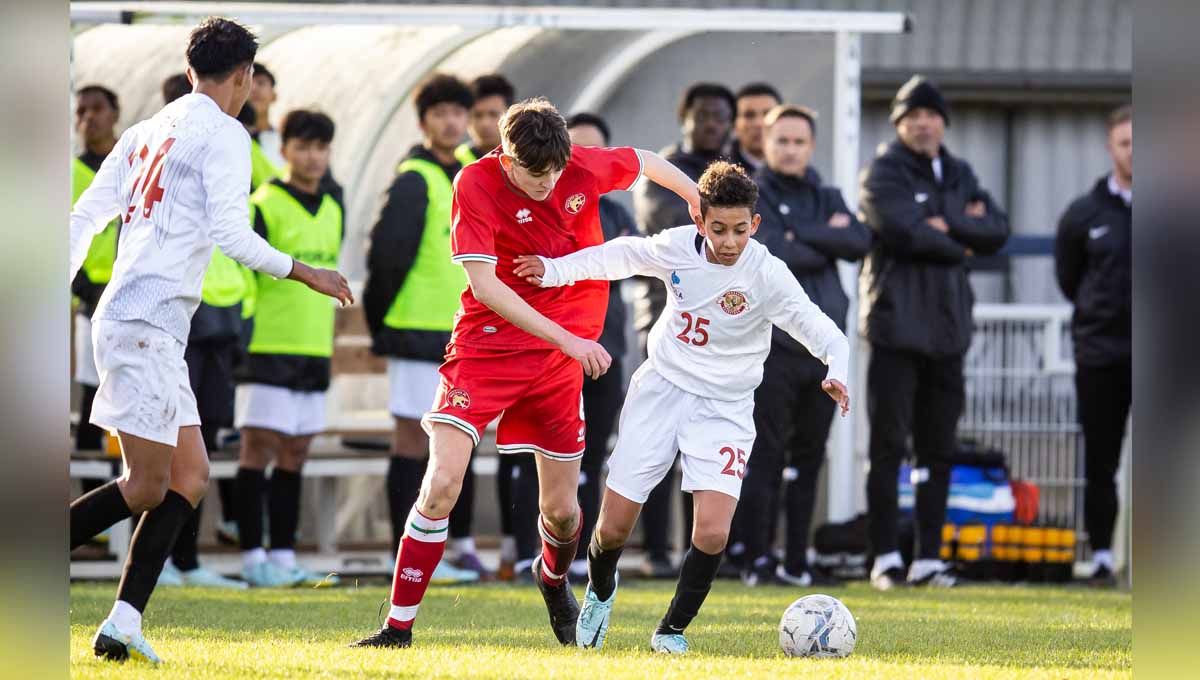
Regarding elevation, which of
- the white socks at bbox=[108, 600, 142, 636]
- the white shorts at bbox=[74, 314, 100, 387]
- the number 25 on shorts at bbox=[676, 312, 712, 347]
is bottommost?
the white socks at bbox=[108, 600, 142, 636]

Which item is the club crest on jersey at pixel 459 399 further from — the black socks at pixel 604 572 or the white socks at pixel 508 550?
the white socks at pixel 508 550

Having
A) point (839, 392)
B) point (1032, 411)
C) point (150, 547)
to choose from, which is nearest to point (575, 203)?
point (839, 392)

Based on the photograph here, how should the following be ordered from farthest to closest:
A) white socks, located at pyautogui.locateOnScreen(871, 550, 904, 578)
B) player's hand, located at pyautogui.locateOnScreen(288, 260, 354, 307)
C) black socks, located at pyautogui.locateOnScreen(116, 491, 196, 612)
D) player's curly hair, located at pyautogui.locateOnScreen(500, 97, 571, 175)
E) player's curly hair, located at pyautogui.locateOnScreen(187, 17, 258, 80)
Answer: white socks, located at pyautogui.locateOnScreen(871, 550, 904, 578)
player's curly hair, located at pyautogui.locateOnScreen(500, 97, 571, 175)
player's curly hair, located at pyautogui.locateOnScreen(187, 17, 258, 80)
player's hand, located at pyautogui.locateOnScreen(288, 260, 354, 307)
black socks, located at pyautogui.locateOnScreen(116, 491, 196, 612)

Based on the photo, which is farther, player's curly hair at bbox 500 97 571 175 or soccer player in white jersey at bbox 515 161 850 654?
soccer player in white jersey at bbox 515 161 850 654

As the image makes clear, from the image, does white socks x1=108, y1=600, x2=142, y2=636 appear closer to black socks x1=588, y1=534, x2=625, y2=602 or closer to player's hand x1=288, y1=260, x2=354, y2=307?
player's hand x1=288, y1=260, x2=354, y2=307

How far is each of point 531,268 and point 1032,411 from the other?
6249 mm

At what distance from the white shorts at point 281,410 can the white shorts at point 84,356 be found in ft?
2.94

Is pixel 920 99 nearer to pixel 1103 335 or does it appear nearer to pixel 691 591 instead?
pixel 1103 335

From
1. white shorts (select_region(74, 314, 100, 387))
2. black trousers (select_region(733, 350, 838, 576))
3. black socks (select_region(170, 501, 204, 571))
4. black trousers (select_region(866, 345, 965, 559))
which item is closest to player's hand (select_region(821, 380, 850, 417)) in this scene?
black trousers (select_region(733, 350, 838, 576))

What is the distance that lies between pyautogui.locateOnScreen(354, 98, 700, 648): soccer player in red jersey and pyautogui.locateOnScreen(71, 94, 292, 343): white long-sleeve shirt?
821 millimetres

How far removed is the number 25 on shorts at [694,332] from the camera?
627 centimetres

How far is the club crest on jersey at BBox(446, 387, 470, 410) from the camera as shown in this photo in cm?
605

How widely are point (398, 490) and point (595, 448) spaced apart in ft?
3.84

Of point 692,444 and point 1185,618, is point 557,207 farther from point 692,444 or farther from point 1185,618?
point 1185,618
